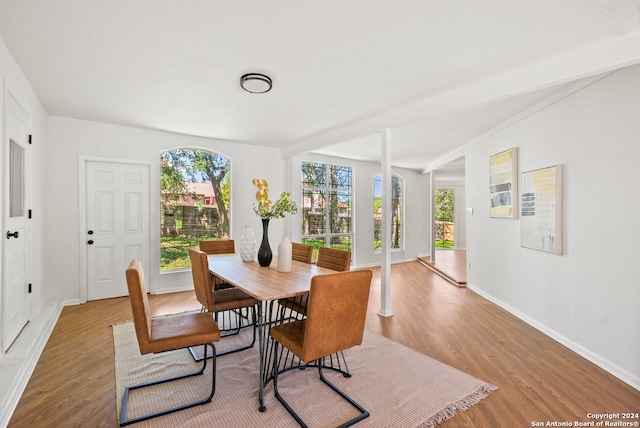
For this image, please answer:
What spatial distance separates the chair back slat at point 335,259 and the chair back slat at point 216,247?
1387 millimetres

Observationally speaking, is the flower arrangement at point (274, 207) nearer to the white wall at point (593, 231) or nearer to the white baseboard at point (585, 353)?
the white wall at point (593, 231)

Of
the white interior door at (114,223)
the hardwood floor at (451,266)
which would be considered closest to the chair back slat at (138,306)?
the white interior door at (114,223)

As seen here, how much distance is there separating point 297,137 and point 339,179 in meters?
2.10

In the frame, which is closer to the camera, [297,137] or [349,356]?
[349,356]

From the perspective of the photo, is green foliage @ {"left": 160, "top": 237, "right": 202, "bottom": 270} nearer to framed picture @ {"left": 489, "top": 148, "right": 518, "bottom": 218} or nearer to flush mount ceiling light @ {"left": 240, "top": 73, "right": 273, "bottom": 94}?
flush mount ceiling light @ {"left": 240, "top": 73, "right": 273, "bottom": 94}

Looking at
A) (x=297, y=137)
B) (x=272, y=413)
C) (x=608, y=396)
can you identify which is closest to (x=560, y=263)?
(x=608, y=396)

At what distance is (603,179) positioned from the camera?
8.63 ft

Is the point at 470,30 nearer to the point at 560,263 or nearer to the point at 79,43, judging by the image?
the point at 560,263

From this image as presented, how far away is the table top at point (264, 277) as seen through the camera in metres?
2.03

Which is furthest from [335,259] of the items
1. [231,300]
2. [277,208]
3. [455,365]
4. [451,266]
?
[451,266]

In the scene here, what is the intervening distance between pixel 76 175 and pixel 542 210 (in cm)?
571

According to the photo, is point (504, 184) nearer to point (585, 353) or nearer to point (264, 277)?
point (585, 353)

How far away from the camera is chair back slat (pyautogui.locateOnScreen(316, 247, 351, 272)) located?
288 centimetres

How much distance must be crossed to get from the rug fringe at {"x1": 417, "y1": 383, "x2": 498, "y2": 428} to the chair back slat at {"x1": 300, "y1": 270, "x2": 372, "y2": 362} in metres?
0.64
